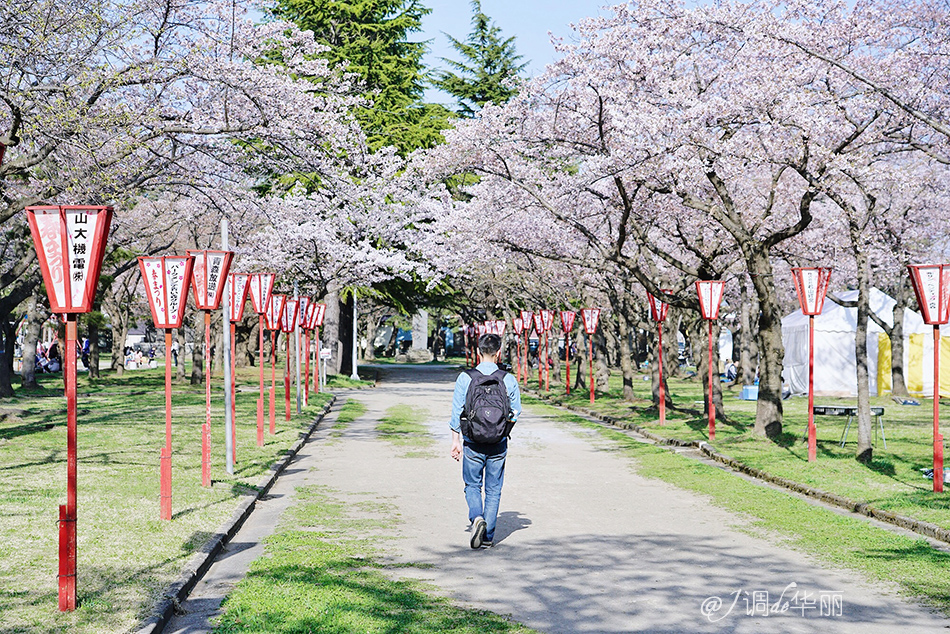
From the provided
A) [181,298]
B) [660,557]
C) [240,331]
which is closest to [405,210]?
[240,331]

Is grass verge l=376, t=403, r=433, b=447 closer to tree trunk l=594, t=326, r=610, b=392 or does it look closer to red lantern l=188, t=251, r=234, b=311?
red lantern l=188, t=251, r=234, b=311

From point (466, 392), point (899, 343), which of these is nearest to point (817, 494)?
point (466, 392)

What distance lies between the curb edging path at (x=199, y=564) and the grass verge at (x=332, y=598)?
339 millimetres

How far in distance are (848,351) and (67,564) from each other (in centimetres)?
3148

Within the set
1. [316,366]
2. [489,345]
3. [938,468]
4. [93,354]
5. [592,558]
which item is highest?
[489,345]

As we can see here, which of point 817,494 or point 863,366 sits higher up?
point 863,366

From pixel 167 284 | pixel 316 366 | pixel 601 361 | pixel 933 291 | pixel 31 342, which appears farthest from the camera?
pixel 601 361

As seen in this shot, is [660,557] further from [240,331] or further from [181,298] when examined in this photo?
[240,331]

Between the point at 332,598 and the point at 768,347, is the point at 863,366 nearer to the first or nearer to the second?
the point at 768,347

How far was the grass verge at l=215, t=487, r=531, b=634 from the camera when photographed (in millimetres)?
5656

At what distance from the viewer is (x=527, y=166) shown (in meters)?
21.9

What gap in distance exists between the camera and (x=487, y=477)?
8.36 metres

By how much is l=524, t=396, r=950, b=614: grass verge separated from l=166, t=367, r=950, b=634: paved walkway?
270 mm

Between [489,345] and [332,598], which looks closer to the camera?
[332,598]
